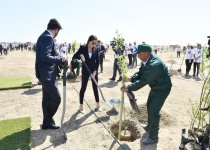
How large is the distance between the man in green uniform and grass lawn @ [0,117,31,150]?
2481mm

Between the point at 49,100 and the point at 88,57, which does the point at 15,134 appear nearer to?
the point at 49,100

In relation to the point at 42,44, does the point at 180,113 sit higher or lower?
lower

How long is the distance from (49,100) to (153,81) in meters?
2.56

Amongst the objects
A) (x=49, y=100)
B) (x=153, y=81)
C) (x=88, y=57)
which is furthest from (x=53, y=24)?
(x=153, y=81)

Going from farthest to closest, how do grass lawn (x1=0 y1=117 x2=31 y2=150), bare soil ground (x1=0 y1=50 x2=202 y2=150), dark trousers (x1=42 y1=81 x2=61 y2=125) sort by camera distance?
dark trousers (x1=42 y1=81 x2=61 y2=125) → bare soil ground (x1=0 y1=50 x2=202 y2=150) → grass lawn (x1=0 y1=117 x2=31 y2=150)

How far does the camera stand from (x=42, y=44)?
6855 millimetres

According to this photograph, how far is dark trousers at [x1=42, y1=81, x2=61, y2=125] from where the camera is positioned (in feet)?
23.4

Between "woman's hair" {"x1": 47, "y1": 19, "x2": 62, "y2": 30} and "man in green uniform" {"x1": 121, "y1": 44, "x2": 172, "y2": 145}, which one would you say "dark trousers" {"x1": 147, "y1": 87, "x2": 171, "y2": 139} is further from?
"woman's hair" {"x1": 47, "y1": 19, "x2": 62, "y2": 30}

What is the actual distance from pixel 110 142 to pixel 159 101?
1411mm

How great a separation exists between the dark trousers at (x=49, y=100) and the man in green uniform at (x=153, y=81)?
68.8 inches

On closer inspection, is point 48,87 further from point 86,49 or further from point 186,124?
point 186,124

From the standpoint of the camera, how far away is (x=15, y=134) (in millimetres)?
7344

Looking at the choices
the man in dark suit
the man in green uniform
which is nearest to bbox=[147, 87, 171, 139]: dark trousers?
the man in green uniform

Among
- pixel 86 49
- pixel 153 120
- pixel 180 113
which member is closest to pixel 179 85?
pixel 180 113
